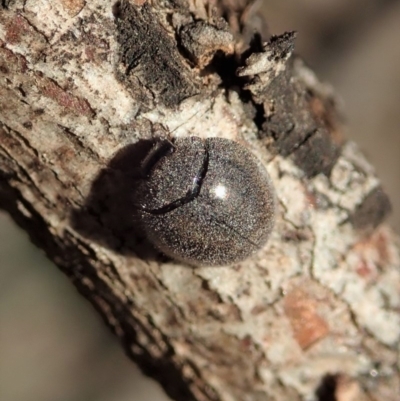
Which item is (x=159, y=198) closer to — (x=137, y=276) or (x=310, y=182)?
(x=137, y=276)

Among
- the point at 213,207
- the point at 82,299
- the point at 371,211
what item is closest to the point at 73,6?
the point at 213,207

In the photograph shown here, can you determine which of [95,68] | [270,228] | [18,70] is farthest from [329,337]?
[18,70]

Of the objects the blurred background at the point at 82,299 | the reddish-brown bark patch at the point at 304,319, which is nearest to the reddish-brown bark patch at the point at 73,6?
the reddish-brown bark patch at the point at 304,319

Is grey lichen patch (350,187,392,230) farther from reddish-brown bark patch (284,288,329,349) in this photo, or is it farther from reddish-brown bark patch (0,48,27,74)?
reddish-brown bark patch (0,48,27,74)

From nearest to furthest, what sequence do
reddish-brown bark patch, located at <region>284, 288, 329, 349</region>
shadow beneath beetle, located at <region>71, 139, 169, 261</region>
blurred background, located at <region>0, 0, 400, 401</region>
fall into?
shadow beneath beetle, located at <region>71, 139, 169, 261</region> < reddish-brown bark patch, located at <region>284, 288, 329, 349</region> < blurred background, located at <region>0, 0, 400, 401</region>

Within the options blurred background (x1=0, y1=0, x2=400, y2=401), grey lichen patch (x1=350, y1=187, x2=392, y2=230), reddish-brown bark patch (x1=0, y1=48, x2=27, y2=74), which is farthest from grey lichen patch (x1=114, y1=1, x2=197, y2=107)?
blurred background (x1=0, y1=0, x2=400, y2=401)

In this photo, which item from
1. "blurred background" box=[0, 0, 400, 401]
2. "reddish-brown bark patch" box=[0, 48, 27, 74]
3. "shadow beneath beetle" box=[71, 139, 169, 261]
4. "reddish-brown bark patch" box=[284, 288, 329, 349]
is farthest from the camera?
"blurred background" box=[0, 0, 400, 401]

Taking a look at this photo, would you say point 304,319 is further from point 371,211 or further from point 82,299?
point 82,299

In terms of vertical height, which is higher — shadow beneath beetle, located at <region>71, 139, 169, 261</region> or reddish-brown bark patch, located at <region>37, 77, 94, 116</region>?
reddish-brown bark patch, located at <region>37, 77, 94, 116</region>
